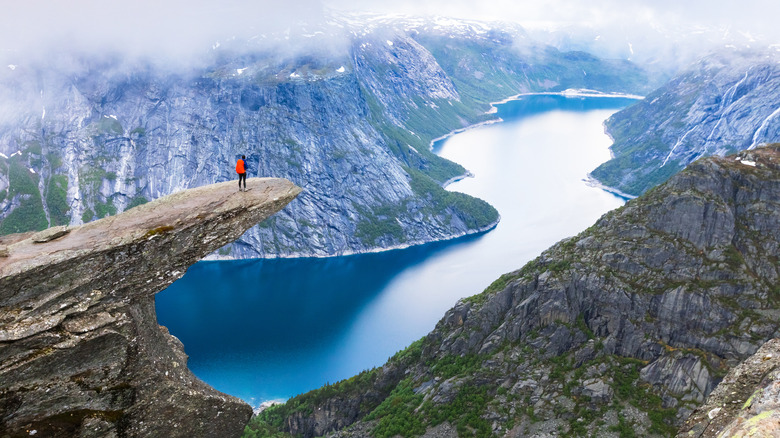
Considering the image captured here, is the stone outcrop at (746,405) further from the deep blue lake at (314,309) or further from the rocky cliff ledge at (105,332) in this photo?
the deep blue lake at (314,309)

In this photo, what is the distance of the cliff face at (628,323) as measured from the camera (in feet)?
168

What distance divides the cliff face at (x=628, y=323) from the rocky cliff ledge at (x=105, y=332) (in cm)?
4080

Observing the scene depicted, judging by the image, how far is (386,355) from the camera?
116 metres

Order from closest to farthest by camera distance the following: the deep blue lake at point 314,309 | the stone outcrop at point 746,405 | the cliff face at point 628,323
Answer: the stone outcrop at point 746,405 → the cliff face at point 628,323 → the deep blue lake at point 314,309

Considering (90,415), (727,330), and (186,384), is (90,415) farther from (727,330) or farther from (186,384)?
(727,330)

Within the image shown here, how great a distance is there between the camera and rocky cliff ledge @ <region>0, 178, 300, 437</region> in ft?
55.5

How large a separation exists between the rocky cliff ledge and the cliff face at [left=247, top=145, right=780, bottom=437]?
40805 millimetres

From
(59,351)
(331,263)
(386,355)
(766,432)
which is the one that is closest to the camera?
(766,432)

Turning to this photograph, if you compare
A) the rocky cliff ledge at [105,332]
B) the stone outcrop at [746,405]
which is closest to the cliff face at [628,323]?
the stone outcrop at [746,405]

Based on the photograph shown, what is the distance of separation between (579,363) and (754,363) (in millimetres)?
44716

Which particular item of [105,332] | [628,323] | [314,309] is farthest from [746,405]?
[314,309]

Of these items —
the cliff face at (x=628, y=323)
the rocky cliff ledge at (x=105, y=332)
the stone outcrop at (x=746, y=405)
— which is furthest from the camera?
the cliff face at (x=628, y=323)

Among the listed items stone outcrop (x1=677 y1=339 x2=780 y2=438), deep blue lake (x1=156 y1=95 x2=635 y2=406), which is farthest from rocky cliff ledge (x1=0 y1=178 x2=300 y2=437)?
deep blue lake (x1=156 y1=95 x2=635 y2=406)

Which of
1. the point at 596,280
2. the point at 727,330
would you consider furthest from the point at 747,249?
the point at 596,280
